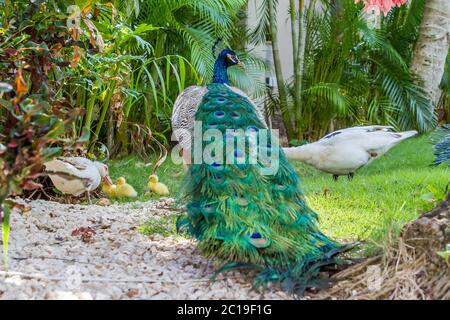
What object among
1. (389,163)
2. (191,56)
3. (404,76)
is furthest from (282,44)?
(389,163)

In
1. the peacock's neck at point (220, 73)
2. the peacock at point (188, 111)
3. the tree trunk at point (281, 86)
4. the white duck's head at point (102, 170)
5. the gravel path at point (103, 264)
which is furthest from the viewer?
the tree trunk at point (281, 86)

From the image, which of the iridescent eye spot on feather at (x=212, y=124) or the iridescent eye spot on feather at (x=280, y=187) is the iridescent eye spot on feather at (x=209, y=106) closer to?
the iridescent eye spot on feather at (x=212, y=124)

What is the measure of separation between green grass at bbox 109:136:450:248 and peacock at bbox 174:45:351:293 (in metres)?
0.38

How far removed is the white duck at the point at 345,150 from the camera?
16.5 ft

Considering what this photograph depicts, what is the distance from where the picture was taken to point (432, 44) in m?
8.02

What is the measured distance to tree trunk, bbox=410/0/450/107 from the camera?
7918mm

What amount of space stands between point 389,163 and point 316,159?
169 centimetres

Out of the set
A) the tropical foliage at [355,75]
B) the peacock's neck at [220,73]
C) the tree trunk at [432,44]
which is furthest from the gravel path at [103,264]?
the tree trunk at [432,44]

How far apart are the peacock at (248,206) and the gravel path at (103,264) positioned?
12cm

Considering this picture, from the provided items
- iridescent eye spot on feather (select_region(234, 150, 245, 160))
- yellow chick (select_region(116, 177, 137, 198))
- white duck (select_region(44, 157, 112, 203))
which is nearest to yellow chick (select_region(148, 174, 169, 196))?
yellow chick (select_region(116, 177, 137, 198))

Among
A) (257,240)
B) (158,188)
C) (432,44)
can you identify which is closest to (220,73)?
(158,188)

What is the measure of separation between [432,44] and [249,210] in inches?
235

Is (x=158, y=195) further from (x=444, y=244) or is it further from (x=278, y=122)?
(x=278, y=122)

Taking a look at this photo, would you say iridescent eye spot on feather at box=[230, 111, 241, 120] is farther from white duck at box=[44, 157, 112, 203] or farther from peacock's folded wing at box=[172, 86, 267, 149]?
white duck at box=[44, 157, 112, 203]
